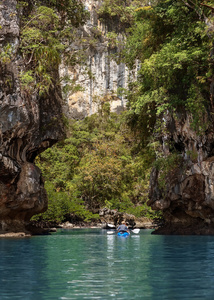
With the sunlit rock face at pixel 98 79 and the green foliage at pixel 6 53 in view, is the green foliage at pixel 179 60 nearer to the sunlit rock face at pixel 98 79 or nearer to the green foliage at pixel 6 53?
the green foliage at pixel 6 53

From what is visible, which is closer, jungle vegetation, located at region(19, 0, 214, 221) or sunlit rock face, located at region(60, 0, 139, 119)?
jungle vegetation, located at region(19, 0, 214, 221)

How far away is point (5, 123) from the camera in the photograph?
22250 mm

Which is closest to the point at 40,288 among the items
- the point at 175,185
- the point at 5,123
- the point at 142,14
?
the point at 5,123

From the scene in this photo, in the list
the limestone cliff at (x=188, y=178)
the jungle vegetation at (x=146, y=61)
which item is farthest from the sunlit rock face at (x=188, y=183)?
the jungle vegetation at (x=146, y=61)

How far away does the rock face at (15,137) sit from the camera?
73.5 feet

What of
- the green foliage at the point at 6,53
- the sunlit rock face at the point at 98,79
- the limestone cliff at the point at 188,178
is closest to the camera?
the green foliage at the point at 6,53

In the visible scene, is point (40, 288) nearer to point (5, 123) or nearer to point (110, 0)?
point (5, 123)

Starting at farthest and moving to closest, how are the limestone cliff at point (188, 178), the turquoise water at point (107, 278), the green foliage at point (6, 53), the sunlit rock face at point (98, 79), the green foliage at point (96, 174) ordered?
the sunlit rock face at point (98, 79)
the green foliage at point (96, 174)
the limestone cliff at point (188, 178)
the green foliage at point (6, 53)
the turquoise water at point (107, 278)

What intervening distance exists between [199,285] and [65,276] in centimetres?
291

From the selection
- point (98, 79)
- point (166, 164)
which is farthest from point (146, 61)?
point (98, 79)

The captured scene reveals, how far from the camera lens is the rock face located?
2239cm

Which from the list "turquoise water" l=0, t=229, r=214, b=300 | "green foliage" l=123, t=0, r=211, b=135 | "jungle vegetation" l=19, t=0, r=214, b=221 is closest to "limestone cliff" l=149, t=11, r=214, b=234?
"jungle vegetation" l=19, t=0, r=214, b=221

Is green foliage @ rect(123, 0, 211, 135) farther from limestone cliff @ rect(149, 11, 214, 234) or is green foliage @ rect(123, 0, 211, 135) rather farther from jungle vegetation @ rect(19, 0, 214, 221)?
limestone cliff @ rect(149, 11, 214, 234)

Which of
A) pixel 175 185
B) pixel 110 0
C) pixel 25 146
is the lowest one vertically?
pixel 175 185
